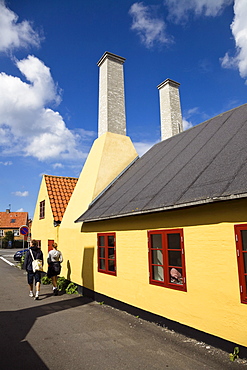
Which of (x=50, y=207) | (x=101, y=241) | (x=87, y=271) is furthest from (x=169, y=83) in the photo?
(x=87, y=271)

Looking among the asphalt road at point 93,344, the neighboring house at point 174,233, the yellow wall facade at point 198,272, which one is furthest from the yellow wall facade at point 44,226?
the yellow wall facade at point 198,272

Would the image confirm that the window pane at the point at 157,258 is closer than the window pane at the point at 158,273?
No

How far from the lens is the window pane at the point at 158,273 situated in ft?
19.7

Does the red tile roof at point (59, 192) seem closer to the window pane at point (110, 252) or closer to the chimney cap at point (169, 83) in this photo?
the window pane at point (110, 252)

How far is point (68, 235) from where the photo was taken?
413 inches

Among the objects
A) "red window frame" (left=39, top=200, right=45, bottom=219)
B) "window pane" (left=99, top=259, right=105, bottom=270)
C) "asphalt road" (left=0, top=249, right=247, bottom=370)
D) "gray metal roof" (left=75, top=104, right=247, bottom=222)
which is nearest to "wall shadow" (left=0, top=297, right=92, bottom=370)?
"asphalt road" (left=0, top=249, right=247, bottom=370)

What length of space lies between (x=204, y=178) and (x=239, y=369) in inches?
124

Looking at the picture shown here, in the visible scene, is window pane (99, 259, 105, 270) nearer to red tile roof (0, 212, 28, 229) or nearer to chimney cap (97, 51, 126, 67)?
chimney cap (97, 51, 126, 67)

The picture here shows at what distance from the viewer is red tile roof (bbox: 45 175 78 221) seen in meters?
12.6

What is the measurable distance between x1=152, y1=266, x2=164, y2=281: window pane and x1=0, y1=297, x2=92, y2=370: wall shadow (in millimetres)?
2827

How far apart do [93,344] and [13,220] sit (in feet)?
178

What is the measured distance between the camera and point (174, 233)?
5473mm

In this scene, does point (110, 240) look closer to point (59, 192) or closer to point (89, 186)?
point (89, 186)

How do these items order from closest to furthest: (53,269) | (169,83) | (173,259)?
(173,259)
(53,269)
(169,83)
